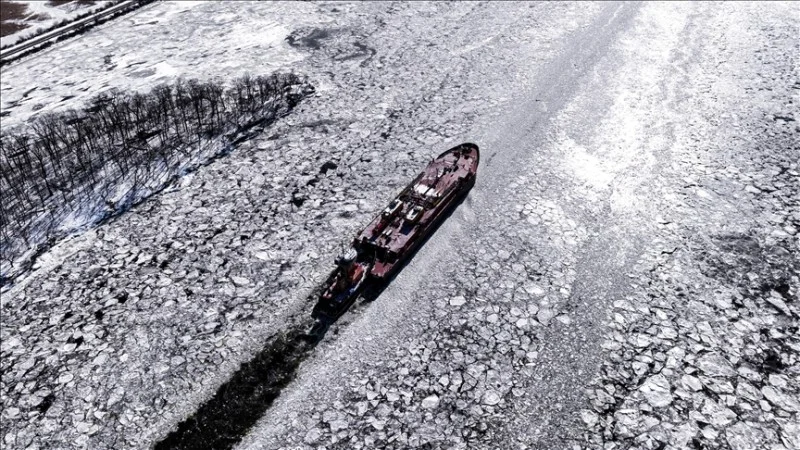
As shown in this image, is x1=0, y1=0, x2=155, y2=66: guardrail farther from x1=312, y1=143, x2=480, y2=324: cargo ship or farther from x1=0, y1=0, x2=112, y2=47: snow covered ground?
x1=312, y1=143, x2=480, y2=324: cargo ship

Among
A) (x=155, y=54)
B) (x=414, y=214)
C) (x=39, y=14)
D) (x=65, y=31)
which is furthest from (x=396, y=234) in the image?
(x=39, y=14)

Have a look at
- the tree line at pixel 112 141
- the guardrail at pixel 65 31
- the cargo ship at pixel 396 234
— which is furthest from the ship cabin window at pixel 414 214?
the guardrail at pixel 65 31

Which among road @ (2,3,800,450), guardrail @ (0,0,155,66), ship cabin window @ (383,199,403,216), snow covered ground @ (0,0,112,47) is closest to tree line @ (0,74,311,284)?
road @ (2,3,800,450)

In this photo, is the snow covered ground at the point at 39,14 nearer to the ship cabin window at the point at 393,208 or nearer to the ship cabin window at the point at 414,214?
the ship cabin window at the point at 393,208

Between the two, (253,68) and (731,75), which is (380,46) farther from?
(731,75)

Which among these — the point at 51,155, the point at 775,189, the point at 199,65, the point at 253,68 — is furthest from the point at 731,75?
the point at 51,155
